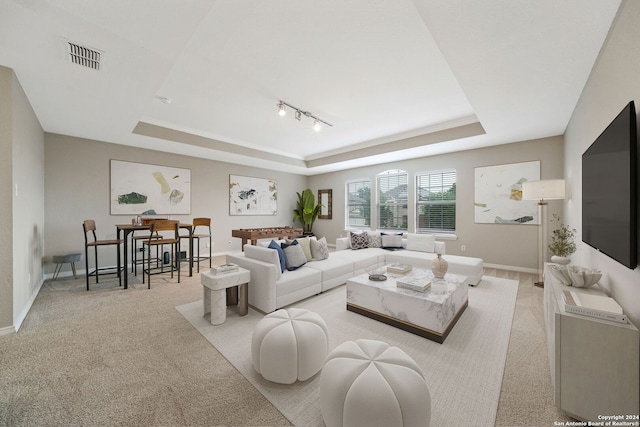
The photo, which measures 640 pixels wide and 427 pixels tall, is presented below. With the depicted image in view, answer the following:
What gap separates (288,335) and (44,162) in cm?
521

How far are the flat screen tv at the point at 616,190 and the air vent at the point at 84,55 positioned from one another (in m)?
3.79

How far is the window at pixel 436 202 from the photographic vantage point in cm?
539

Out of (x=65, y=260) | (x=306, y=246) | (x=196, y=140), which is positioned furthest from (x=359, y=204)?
(x=65, y=260)

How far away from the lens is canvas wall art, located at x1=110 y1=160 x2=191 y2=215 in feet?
15.4

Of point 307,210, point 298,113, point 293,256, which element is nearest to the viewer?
point 293,256

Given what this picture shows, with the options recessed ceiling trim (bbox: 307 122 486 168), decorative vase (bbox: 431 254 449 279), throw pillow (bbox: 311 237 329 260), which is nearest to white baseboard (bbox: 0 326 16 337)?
throw pillow (bbox: 311 237 329 260)

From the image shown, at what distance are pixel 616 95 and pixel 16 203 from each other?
17.2 feet

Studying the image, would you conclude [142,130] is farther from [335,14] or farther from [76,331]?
[335,14]

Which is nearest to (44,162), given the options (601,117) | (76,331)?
(76,331)

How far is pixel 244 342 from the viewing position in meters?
2.11

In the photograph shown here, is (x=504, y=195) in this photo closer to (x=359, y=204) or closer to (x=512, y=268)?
(x=512, y=268)

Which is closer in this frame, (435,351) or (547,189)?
(435,351)

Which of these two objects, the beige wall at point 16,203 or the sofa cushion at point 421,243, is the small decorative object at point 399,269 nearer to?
the sofa cushion at point 421,243

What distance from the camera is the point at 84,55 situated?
2.09 metres
